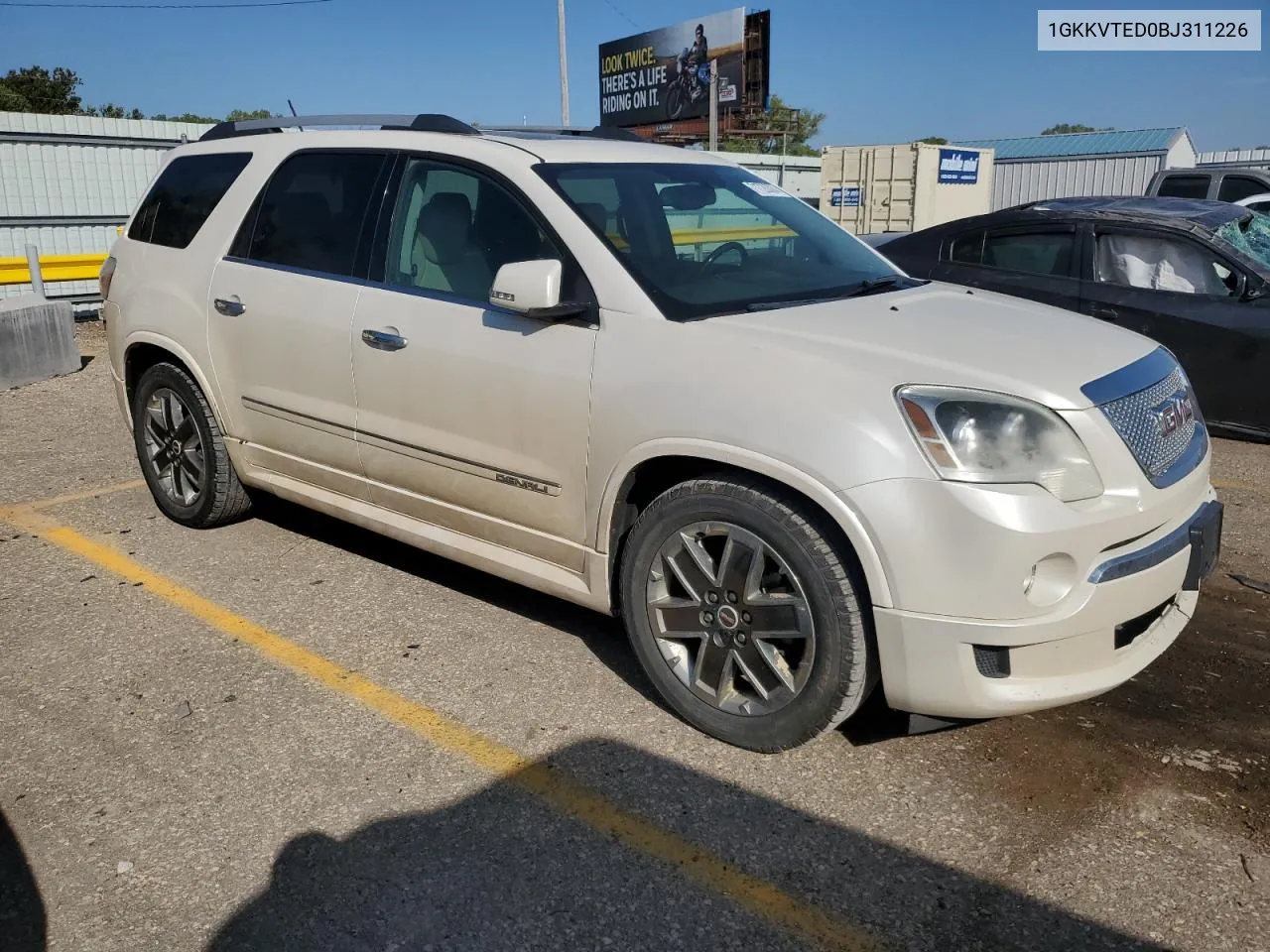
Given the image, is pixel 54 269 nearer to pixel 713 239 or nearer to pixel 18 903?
pixel 713 239

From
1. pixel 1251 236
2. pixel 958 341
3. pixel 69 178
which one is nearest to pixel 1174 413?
pixel 958 341

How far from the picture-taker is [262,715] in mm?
3500

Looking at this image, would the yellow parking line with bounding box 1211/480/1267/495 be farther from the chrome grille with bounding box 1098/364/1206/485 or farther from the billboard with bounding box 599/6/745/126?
the billboard with bounding box 599/6/745/126

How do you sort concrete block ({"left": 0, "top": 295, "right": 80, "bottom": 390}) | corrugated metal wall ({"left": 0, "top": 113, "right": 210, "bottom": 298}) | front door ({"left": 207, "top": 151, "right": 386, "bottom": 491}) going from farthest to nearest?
corrugated metal wall ({"left": 0, "top": 113, "right": 210, "bottom": 298}), concrete block ({"left": 0, "top": 295, "right": 80, "bottom": 390}), front door ({"left": 207, "top": 151, "right": 386, "bottom": 491})

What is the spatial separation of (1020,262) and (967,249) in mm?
414

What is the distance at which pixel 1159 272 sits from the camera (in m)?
6.99

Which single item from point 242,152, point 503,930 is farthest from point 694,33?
point 503,930

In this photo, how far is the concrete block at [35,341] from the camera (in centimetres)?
944

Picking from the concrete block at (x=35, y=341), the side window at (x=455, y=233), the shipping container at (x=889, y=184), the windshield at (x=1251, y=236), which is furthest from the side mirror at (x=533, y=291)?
the shipping container at (x=889, y=184)

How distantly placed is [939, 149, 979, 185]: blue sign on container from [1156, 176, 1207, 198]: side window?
632 centimetres

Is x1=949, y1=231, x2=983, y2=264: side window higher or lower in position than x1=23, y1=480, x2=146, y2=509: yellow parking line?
higher

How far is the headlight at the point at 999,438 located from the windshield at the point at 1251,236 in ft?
16.5

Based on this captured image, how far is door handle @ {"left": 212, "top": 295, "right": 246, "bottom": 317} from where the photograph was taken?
178 inches

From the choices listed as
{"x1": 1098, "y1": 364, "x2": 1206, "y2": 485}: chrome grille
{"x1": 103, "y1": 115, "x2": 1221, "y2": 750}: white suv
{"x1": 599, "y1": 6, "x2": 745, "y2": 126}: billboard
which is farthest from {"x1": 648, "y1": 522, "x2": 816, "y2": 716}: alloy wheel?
{"x1": 599, "y1": 6, "x2": 745, "y2": 126}: billboard
